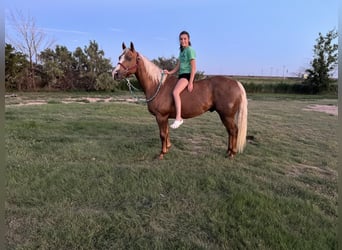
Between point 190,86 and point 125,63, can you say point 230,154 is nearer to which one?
point 190,86

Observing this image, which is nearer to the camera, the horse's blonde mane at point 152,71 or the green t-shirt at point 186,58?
the green t-shirt at point 186,58

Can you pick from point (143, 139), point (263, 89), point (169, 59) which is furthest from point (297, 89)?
point (143, 139)

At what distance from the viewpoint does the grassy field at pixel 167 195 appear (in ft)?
7.16

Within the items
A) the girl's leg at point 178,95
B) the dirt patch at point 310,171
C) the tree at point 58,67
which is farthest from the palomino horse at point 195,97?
the tree at point 58,67

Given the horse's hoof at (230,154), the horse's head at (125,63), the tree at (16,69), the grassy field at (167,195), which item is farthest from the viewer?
the tree at (16,69)

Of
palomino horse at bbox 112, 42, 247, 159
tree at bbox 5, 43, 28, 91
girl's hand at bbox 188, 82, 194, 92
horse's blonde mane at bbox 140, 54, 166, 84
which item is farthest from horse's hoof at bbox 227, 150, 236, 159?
tree at bbox 5, 43, 28, 91

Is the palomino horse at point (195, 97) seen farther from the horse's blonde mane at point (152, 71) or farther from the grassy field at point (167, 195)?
the grassy field at point (167, 195)

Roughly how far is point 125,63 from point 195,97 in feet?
4.09

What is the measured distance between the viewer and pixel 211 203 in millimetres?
2760

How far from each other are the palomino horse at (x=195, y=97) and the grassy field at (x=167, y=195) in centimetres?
58

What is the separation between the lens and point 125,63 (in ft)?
13.4

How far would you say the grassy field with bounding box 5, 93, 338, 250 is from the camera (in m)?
2.18

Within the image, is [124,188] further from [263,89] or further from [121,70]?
Answer: [263,89]

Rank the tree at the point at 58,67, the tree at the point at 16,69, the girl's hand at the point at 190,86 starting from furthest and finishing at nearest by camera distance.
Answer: the tree at the point at 58,67 < the tree at the point at 16,69 < the girl's hand at the point at 190,86
